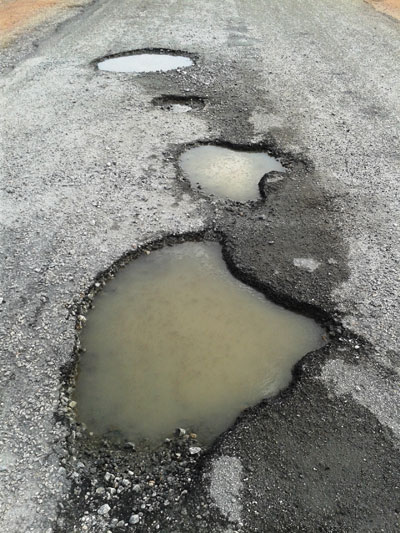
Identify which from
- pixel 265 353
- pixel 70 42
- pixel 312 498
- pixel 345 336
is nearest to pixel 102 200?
pixel 265 353

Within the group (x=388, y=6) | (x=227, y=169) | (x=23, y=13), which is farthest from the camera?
(x=388, y=6)

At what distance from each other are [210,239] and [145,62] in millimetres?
6231

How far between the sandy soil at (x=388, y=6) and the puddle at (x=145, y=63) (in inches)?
273

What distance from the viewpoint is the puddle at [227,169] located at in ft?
20.0

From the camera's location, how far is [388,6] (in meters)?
13.6

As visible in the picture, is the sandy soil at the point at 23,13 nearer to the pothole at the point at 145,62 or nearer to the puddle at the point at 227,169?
the pothole at the point at 145,62

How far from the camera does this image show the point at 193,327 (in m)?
4.40

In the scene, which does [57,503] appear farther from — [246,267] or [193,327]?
[246,267]

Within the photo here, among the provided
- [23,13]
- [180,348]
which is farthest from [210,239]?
[23,13]

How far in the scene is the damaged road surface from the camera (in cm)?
311

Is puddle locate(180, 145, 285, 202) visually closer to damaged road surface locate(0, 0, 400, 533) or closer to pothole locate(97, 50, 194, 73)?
damaged road surface locate(0, 0, 400, 533)

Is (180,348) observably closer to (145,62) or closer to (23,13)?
(145,62)

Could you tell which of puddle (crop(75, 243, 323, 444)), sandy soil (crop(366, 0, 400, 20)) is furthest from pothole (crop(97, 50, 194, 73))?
sandy soil (crop(366, 0, 400, 20))

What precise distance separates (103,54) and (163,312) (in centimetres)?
780
